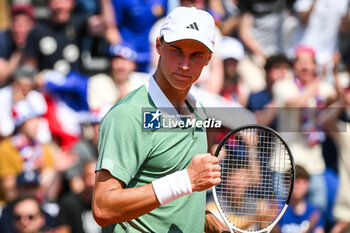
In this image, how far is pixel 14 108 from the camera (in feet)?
21.4

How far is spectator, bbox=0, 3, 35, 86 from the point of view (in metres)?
7.12

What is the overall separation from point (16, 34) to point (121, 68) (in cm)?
140

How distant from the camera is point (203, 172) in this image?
105 inches

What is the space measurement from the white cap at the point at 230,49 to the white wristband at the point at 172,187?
4008mm

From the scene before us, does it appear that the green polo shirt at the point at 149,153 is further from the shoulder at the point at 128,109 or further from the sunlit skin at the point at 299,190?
the sunlit skin at the point at 299,190

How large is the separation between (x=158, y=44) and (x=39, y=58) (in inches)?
170

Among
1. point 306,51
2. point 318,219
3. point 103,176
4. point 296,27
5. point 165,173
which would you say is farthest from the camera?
point 296,27

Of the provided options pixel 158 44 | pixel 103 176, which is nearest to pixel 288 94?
pixel 158 44

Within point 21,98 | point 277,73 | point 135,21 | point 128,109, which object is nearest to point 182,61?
point 128,109

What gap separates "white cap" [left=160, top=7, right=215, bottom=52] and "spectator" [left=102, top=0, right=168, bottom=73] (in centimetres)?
400

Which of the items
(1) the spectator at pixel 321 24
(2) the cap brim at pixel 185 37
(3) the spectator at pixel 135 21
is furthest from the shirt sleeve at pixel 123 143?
(1) the spectator at pixel 321 24

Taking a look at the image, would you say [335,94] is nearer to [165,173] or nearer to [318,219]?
[318,219]

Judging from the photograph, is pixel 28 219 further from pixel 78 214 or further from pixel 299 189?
pixel 299 189

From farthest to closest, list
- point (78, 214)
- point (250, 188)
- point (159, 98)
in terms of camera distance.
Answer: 1. point (78, 214)
2. point (250, 188)
3. point (159, 98)
